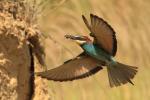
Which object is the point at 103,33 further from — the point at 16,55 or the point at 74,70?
the point at 16,55

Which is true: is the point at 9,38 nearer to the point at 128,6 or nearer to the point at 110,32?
the point at 110,32

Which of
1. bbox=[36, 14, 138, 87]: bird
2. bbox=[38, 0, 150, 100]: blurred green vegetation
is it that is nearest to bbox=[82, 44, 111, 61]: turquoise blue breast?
bbox=[36, 14, 138, 87]: bird

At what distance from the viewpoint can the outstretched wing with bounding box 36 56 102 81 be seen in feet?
8.64

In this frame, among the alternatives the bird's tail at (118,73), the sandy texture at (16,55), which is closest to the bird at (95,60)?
the bird's tail at (118,73)

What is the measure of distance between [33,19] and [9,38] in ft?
0.56

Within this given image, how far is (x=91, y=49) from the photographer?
264 centimetres

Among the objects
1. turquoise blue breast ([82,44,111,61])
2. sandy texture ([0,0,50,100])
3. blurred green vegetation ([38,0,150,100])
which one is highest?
turquoise blue breast ([82,44,111,61])

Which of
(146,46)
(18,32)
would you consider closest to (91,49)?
(18,32)

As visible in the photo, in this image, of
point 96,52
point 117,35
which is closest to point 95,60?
point 96,52

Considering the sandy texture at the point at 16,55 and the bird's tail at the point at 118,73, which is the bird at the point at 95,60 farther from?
the sandy texture at the point at 16,55

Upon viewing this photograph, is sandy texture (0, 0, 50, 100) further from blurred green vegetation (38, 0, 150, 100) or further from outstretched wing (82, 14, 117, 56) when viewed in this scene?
blurred green vegetation (38, 0, 150, 100)

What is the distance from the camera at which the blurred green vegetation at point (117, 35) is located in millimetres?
4773

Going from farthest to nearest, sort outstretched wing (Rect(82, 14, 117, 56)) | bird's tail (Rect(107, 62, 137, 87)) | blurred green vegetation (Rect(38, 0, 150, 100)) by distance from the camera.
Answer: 1. blurred green vegetation (Rect(38, 0, 150, 100))
2. bird's tail (Rect(107, 62, 137, 87))
3. outstretched wing (Rect(82, 14, 117, 56))

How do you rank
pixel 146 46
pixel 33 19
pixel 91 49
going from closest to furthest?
pixel 91 49 → pixel 33 19 → pixel 146 46
